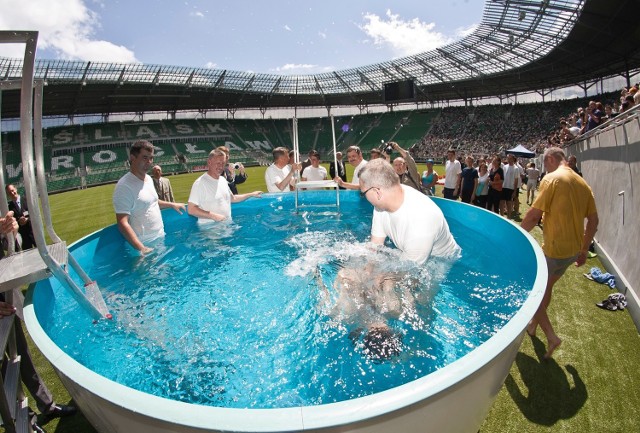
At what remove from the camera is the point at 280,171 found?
8.05m

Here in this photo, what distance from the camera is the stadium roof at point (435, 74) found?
24.7 meters

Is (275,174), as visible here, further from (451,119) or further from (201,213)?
(451,119)

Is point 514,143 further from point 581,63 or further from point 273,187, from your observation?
point 273,187

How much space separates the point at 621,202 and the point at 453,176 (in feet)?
14.3

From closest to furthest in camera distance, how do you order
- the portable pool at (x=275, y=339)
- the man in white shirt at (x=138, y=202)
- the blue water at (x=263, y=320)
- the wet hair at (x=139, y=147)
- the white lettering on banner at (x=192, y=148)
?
1. the portable pool at (x=275, y=339)
2. the blue water at (x=263, y=320)
3. the man in white shirt at (x=138, y=202)
4. the wet hair at (x=139, y=147)
5. the white lettering on banner at (x=192, y=148)

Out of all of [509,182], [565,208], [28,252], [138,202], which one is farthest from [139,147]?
[509,182]

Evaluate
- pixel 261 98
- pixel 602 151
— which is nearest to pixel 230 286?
pixel 602 151

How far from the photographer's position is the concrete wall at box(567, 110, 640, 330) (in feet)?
14.7

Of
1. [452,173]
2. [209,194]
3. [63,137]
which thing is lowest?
[452,173]

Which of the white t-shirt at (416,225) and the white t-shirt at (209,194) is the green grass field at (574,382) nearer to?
the white t-shirt at (416,225)

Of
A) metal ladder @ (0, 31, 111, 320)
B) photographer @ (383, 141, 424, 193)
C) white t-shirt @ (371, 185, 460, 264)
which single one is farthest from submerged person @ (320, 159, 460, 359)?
photographer @ (383, 141, 424, 193)

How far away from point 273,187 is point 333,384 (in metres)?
6.48

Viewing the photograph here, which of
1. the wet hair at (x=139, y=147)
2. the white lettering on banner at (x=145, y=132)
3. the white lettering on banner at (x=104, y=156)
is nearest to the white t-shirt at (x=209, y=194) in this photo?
the wet hair at (x=139, y=147)

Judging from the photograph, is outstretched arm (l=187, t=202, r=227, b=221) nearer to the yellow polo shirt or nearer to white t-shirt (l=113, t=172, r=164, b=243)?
white t-shirt (l=113, t=172, r=164, b=243)
